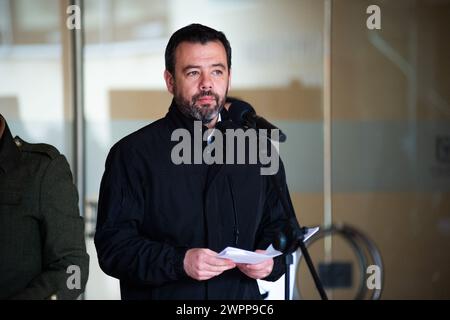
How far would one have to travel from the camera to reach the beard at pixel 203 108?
7.95 ft

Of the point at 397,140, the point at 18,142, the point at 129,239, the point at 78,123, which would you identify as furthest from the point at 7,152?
the point at 397,140

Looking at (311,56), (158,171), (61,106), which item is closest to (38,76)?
(61,106)

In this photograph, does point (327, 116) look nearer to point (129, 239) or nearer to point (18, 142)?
point (129, 239)

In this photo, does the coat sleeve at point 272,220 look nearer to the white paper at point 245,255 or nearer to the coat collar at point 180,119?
the white paper at point 245,255

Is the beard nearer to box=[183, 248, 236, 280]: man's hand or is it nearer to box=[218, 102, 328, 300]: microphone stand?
box=[218, 102, 328, 300]: microphone stand

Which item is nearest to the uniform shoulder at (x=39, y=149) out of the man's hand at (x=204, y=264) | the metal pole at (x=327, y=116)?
→ the man's hand at (x=204, y=264)

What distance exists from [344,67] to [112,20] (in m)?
1.22

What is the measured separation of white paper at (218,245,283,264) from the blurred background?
1.76 meters

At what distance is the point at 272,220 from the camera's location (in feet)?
8.11

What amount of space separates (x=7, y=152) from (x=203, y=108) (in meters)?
0.58

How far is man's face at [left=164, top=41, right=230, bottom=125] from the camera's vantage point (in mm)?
2426

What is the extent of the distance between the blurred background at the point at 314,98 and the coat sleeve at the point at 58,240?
5.74 feet

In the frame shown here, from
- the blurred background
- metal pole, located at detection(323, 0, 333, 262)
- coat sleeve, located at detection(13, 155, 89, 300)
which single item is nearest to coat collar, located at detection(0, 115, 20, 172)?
coat sleeve, located at detection(13, 155, 89, 300)
